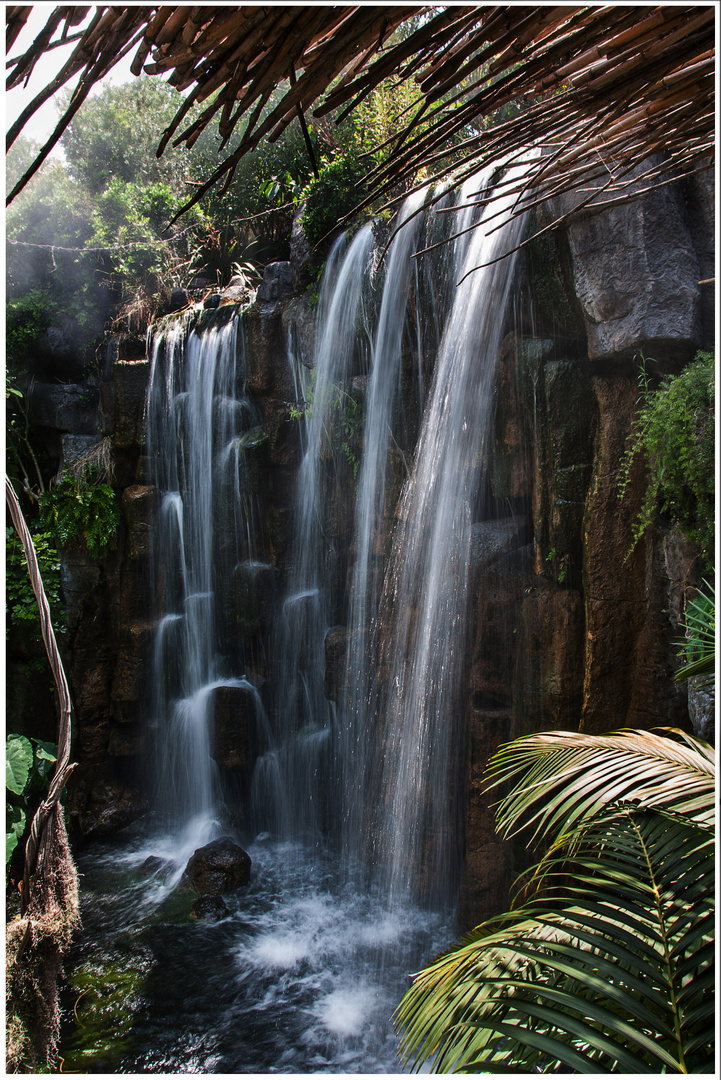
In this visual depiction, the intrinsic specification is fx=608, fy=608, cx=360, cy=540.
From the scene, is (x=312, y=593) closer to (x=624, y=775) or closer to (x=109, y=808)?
(x=109, y=808)

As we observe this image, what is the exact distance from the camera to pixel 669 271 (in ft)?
10.4

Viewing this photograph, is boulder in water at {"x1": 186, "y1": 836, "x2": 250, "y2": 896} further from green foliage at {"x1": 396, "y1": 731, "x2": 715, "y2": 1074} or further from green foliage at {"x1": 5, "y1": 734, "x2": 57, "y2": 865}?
green foliage at {"x1": 396, "y1": 731, "x2": 715, "y2": 1074}

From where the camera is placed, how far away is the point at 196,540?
705 centimetres

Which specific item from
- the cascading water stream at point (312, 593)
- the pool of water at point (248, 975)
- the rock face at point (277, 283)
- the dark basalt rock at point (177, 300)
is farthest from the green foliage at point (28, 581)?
the rock face at point (277, 283)

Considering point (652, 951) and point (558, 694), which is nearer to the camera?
point (652, 951)

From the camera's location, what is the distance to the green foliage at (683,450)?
2.77 metres

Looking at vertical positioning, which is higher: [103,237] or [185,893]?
[103,237]

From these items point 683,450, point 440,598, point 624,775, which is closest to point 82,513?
point 440,598

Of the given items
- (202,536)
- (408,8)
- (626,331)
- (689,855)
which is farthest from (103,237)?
(689,855)

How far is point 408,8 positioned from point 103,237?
A: 328 inches

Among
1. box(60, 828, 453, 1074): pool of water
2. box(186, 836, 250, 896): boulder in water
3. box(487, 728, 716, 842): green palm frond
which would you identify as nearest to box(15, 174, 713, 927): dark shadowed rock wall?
box(60, 828, 453, 1074): pool of water

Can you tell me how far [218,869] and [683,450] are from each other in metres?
4.81

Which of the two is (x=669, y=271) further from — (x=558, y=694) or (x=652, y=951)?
(x=652, y=951)

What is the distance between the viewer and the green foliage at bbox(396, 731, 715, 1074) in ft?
4.20
